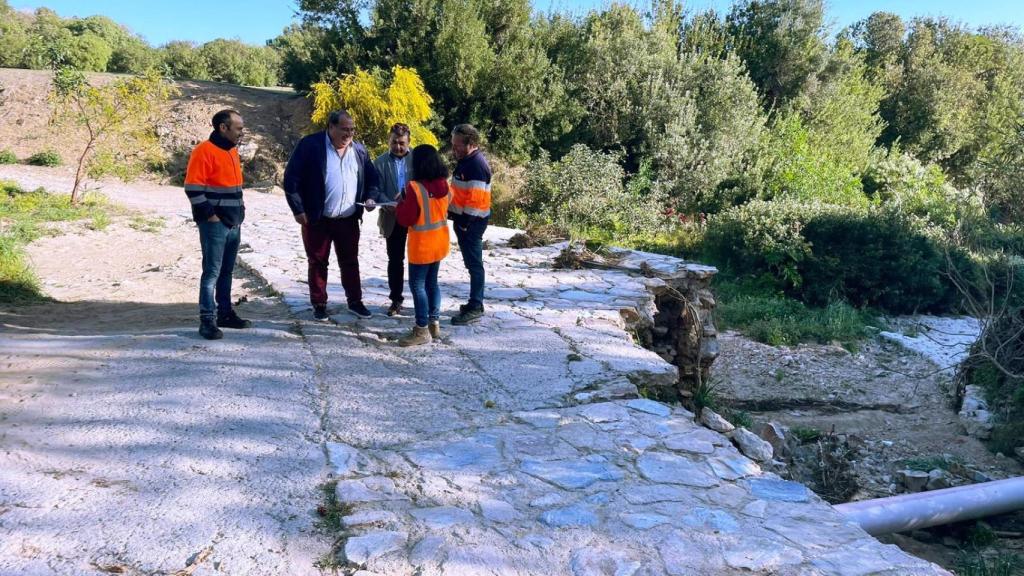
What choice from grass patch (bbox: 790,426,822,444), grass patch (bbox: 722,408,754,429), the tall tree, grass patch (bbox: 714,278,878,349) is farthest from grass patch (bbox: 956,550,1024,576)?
the tall tree

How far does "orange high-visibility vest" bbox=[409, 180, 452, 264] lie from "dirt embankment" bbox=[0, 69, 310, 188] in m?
13.2

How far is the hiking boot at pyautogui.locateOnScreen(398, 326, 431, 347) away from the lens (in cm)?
559

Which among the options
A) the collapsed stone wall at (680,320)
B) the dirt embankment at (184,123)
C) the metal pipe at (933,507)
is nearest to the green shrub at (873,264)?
the collapsed stone wall at (680,320)

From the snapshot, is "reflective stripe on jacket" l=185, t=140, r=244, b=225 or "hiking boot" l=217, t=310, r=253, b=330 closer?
"reflective stripe on jacket" l=185, t=140, r=244, b=225

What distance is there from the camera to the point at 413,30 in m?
18.6

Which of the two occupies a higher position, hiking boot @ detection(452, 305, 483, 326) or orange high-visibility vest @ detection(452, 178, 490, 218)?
orange high-visibility vest @ detection(452, 178, 490, 218)

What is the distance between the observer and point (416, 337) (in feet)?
18.4

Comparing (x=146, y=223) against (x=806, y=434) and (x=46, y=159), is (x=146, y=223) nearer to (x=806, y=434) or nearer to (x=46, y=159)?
(x=46, y=159)

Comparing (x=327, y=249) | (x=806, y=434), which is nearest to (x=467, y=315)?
(x=327, y=249)

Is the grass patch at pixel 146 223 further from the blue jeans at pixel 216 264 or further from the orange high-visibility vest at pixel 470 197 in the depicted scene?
the orange high-visibility vest at pixel 470 197

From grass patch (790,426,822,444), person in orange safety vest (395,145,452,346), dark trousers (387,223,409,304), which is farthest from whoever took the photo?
grass patch (790,426,822,444)

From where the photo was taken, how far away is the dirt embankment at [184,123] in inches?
689

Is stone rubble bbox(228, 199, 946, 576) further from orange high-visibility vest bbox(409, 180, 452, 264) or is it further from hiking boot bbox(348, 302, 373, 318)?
orange high-visibility vest bbox(409, 180, 452, 264)

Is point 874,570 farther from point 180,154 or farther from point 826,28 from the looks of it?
point 826,28
